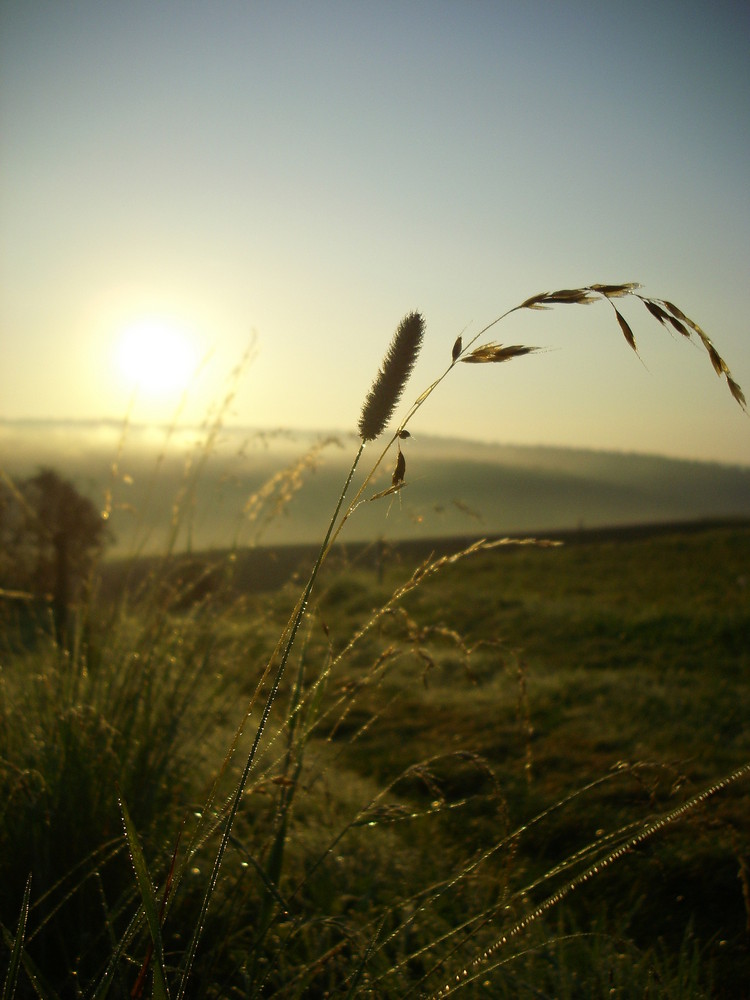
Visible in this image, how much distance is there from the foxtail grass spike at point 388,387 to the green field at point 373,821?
11.7 inches

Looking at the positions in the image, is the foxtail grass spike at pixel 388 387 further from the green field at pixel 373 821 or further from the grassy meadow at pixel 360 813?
the green field at pixel 373 821

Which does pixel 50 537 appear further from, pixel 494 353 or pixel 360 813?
pixel 494 353

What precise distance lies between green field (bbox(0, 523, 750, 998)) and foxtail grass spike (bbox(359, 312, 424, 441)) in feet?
0.98

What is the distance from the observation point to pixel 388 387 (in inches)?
40.4

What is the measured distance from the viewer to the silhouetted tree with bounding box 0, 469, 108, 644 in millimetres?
6520

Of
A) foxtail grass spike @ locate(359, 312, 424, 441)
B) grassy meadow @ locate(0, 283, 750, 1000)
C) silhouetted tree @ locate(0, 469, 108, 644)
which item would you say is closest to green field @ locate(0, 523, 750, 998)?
grassy meadow @ locate(0, 283, 750, 1000)

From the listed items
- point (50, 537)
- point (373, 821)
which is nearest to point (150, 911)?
point (373, 821)

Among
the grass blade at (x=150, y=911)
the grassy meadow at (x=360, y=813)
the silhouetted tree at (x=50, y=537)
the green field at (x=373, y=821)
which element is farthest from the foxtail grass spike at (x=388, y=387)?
the silhouetted tree at (x=50, y=537)

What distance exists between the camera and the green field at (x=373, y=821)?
1520 mm

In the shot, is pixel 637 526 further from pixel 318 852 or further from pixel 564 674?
pixel 318 852

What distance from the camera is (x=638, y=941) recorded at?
204 centimetres

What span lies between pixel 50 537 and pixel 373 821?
5463 mm

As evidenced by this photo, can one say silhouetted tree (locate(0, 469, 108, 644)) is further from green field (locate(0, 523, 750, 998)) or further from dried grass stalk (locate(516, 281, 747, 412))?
dried grass stalk (locate(516, 281, 747, 412))

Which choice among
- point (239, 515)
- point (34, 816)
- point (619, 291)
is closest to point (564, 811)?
point (239, 515)
